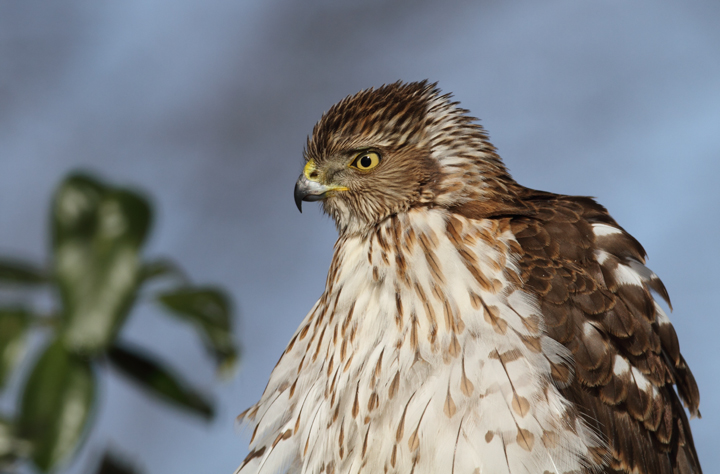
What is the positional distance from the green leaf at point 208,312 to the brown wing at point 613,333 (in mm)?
1939

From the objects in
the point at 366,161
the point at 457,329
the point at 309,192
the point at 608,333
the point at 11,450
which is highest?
the point at 366,161

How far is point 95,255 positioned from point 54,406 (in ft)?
0.18

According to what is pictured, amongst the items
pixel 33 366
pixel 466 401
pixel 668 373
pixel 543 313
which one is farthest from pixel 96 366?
pixel 668 373

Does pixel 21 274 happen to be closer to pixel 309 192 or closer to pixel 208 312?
pixel 208 312

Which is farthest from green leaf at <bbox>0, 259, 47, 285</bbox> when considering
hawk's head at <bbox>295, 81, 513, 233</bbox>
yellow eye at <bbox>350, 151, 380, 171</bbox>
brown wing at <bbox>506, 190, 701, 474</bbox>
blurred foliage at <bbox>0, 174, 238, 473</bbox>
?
yellow eye at <bbox>350, 151, 380, 171</bbox>

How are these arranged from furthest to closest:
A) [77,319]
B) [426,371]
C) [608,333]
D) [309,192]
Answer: [309,192]
[608,333]
[426,371]
[77,319]

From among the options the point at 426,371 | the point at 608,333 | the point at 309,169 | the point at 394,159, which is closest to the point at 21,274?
the point at 426,371

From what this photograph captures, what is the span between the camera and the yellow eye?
2.63 metres

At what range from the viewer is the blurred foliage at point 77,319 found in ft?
0.78

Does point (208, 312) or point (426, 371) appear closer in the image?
point (208, 312)

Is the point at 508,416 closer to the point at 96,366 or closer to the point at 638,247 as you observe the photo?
the point at 638,247

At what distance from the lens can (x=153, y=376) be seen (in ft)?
0.85

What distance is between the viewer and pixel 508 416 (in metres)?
1.98

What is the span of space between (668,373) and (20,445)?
2.54 meters
